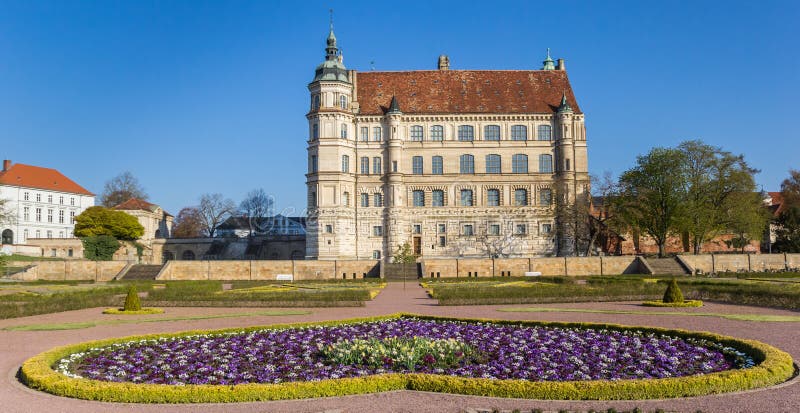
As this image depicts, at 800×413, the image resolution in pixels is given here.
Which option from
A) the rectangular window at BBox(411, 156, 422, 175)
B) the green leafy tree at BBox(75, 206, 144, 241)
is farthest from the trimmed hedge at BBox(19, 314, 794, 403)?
the green leafy tree at BBox(75, 206, 144, 241)

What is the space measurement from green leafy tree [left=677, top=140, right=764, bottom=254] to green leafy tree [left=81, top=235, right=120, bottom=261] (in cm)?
5530

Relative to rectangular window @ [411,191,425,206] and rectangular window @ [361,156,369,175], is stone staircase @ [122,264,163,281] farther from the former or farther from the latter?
rectangular window @ [411,191,425,206]

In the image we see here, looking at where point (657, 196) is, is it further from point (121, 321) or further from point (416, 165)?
point (121, 321)

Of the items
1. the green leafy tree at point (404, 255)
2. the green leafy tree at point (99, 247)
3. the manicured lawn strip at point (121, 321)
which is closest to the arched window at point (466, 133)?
the green leafy tree at point (404, 255)

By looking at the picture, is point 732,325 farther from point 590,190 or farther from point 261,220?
point 261,220

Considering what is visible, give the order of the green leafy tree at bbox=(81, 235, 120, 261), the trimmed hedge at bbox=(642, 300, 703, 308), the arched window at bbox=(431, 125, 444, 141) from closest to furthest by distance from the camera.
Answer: the trimmed hedge at bbox=(642, 300, 703, 308) < the arched window at bbox=(431, 125, 444, 141) < the green leafy tree at bbox=(81, 235, 120, 261)

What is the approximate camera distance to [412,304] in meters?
30.1

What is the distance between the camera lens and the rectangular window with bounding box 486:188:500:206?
7047 cm

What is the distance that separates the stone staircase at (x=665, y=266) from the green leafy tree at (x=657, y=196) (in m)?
5.96

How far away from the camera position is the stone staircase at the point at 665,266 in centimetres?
5390

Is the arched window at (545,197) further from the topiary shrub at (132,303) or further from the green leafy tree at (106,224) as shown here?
the topiary shrub at (132,303)

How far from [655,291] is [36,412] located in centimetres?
2735

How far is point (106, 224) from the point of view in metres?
77.1

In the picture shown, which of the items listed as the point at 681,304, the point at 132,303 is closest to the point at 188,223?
the point at 132,303
